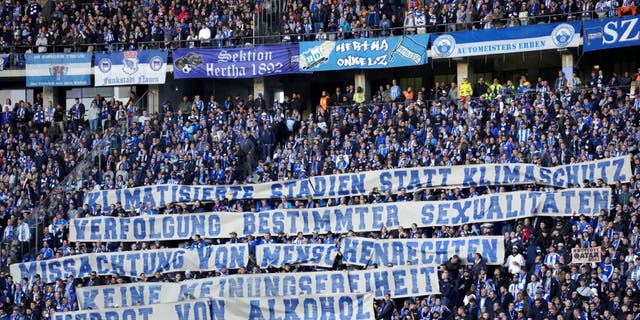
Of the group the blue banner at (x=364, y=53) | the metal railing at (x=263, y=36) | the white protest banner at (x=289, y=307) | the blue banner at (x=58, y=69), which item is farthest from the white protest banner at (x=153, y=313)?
the blue banner at (x=58, y=69)

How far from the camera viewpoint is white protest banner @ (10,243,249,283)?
3256cm

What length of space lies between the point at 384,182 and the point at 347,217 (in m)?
1.49

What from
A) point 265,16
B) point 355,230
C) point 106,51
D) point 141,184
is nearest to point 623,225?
point 355,230

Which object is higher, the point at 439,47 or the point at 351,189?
the point at 439,47

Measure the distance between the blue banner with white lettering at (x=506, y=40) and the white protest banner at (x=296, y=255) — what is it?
10.8 meters

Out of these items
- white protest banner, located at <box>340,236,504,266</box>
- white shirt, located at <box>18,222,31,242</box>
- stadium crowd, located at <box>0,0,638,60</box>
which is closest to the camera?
white protest banner, located at <box>340,236,504,266</box>

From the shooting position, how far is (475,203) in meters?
31.6

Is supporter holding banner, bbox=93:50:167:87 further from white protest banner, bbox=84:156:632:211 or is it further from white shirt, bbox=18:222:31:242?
white shirt, bbox=18:222:31:242

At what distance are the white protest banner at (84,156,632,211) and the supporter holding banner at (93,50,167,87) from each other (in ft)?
27.9

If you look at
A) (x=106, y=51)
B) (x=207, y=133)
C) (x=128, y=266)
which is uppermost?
(x=106, y=51)

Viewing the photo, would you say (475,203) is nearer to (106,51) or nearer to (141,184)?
(141,184)

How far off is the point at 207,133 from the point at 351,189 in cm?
594

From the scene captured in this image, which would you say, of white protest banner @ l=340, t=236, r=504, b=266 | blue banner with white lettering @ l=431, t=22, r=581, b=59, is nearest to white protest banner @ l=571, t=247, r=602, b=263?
white protest banner @ l=340, t=236, r=504, b=266

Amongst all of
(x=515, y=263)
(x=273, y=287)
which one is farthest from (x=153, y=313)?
(x=515, y=263)
